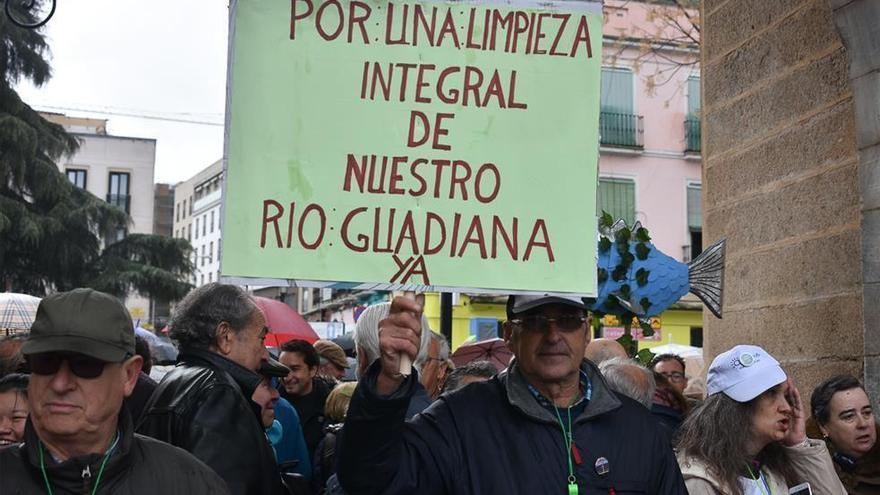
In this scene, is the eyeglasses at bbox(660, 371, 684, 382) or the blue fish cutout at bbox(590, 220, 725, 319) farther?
the eyeglasses at bbox(660, 371, 684, 382)

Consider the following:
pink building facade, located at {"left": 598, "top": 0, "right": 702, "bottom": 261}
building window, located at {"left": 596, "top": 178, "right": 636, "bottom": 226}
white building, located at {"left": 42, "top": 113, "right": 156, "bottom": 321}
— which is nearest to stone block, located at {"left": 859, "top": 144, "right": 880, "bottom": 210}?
pink building facade, located at {"left": 598, "top": 0, "right": 702, "bottom": 261}

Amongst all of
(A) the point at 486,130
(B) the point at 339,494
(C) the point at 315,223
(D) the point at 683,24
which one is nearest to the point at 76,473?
(C) the point at 315,223

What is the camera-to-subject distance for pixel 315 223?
305 centimetres

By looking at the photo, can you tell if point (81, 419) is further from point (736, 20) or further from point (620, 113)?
point (620, 113)

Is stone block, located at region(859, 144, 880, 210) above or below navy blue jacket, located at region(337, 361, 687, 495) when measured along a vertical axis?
above

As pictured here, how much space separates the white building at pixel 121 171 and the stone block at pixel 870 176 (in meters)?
63.8

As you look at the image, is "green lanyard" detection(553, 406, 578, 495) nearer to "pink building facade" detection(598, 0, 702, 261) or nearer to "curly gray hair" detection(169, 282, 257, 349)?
"curly gray hair" detection(169, 282, 257, 349)

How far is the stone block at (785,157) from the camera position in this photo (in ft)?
20.1

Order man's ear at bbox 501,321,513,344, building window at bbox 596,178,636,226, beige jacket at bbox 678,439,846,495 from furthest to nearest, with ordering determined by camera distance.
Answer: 1. building window at bbox 596,178,636,226
2. beige jacket at bbox 678,439,846,495
3. man's ear at bbox 501,321,513,344

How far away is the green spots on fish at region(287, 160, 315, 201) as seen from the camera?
3.06 m

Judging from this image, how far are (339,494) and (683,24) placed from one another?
25950 millimetres

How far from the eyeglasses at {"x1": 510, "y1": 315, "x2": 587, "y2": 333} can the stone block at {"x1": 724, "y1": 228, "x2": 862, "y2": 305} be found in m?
3.24

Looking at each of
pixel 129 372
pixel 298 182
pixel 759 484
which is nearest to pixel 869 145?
pixel 759 484

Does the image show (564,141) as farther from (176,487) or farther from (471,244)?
(176,487)
